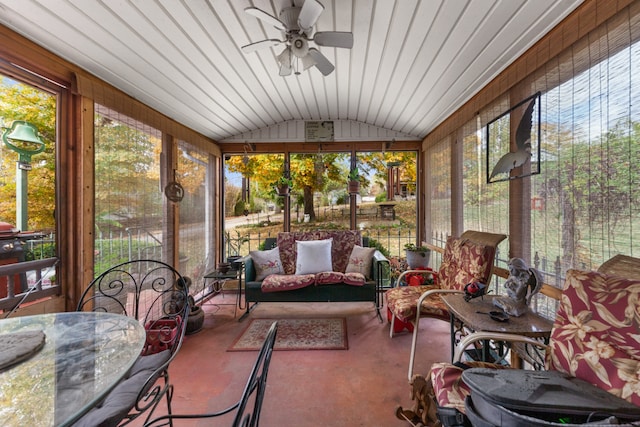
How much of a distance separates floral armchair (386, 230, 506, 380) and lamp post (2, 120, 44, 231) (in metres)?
2.75

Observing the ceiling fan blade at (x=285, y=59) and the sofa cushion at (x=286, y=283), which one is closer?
the ceiling fan blade at (x=285, y=59)

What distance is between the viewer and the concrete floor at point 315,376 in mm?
1620

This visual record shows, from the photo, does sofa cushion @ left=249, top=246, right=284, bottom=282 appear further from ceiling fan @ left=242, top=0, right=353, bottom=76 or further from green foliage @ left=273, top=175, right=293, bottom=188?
ceiling fan @ left=242, top=0, right=353, bottom=76

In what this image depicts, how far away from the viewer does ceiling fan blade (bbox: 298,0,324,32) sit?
1393 millimetres

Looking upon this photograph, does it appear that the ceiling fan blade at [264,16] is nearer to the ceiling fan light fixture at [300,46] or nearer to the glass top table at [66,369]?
the ceiling fan light fixture at [300,46]

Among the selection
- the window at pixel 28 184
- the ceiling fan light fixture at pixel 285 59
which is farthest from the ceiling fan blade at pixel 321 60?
the window at pixel 28 184

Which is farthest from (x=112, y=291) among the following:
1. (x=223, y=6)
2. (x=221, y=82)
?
(x=223, y=6)

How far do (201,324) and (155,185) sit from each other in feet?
5.04

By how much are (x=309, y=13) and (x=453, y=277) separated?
7.38ft

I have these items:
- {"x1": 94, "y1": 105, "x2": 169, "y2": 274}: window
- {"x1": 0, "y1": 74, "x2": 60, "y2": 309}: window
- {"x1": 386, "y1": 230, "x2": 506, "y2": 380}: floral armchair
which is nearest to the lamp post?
{"x1": 0, "y1": 74, "x2": 60, "y2": 309}: window

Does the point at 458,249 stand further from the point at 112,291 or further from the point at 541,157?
the point at 112,291

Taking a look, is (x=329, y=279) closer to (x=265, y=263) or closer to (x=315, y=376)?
(x=265, y=263)

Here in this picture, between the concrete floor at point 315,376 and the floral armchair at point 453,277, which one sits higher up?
the floral armchair at point 453,277

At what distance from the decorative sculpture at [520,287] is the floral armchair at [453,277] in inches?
17.3
